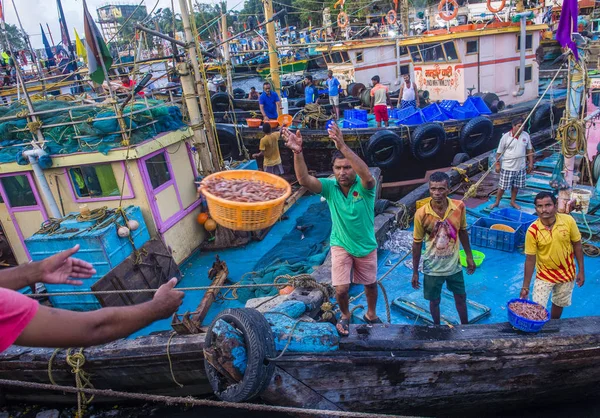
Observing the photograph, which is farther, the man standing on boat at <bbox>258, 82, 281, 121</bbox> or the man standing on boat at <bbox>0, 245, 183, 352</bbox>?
the man standing on boat at <bbox>258, 82, 281, 121</bbox>

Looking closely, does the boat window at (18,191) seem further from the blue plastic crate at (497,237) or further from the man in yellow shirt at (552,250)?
the man in yellow shirt at (552,250)

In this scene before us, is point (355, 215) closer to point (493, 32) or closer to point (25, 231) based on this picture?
point (25, 231)

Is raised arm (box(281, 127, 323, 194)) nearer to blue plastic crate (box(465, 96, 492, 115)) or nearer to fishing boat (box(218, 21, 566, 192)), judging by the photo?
fishing boat (box(218, 21, 566, 192))

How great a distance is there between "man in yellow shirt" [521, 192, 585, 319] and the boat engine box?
548 centimetres

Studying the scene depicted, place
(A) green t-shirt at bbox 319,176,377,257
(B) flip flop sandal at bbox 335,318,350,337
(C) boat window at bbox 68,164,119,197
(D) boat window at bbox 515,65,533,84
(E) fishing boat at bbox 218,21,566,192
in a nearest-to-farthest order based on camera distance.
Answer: (A) green t-shirt at bbox 319,176,377,257
(B) flip flop sandal at bbox 335,318,350,337
(C) boat window at bbox 68,164,119,197
(E) fishing boat at bbox 218,21,566,192
(D) boat window at bbox 515,65,533,84

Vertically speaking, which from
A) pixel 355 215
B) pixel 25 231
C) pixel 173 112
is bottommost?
pixel 25 231

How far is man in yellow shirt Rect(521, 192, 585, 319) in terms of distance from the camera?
3988mm

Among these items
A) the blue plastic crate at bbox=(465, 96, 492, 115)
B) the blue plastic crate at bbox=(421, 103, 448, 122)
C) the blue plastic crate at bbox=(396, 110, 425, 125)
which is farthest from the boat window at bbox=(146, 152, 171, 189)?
the blue plastic crate at bbox=(465, 96, 492, 115)

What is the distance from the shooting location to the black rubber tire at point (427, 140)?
11766 mm

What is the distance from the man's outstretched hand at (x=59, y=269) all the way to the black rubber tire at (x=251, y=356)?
4.77 ft

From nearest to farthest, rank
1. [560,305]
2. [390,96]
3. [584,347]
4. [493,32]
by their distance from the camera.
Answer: [584,347], [560,305], [493,32], [390,96]

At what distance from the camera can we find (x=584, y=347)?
12.7ft

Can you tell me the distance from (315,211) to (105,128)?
4365mm

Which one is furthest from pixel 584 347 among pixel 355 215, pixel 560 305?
pixel 355 215
